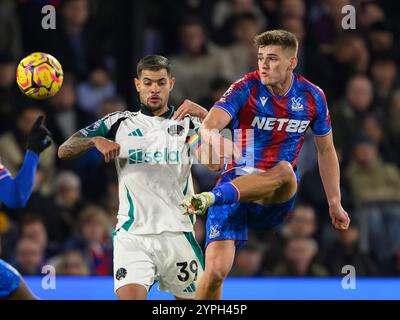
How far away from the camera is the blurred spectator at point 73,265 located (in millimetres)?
9688

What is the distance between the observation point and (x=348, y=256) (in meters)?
9.87

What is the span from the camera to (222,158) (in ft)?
21.4

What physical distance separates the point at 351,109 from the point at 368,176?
29.7 inches

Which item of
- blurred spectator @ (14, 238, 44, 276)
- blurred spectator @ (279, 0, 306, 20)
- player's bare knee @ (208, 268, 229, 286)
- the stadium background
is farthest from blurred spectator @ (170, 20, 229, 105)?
player's bare knee @ (208, 268, 229, 286)

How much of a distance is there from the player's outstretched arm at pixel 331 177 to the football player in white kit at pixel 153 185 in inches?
36.1

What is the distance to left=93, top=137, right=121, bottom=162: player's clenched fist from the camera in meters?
6.23

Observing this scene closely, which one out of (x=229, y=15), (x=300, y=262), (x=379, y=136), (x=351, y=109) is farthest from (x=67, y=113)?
(x=379, y=136)

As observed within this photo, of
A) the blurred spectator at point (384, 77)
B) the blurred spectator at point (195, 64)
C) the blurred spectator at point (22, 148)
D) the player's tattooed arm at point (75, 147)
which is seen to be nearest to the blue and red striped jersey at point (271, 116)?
the player's tattooed arm at point (75, 147)

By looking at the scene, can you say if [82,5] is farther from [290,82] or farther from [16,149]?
[290,82]

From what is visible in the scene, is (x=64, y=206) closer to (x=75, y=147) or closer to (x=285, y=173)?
(x=75, y=147)

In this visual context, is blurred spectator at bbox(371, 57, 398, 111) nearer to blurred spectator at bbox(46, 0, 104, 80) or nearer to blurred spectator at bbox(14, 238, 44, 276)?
blurred spectator at bbox(46, 0, 104, 80)

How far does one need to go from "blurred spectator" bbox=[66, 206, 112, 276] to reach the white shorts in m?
3.27

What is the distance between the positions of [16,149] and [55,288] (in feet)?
7.24

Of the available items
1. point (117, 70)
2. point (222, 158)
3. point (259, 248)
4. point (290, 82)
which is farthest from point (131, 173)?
point (117, 70)
